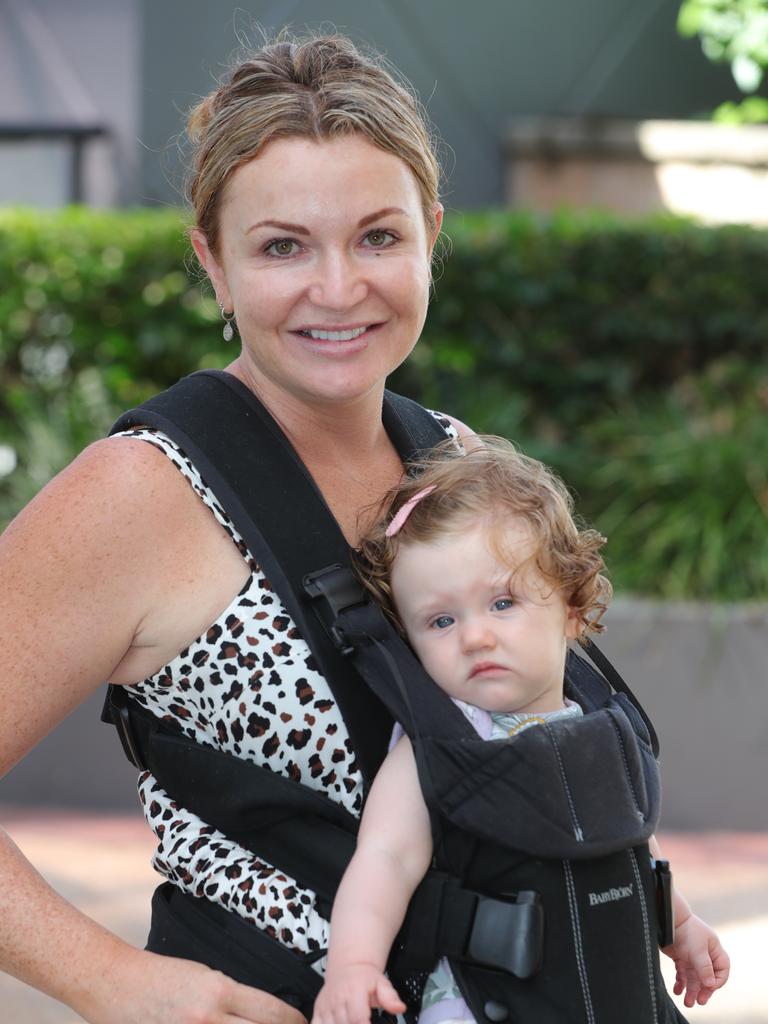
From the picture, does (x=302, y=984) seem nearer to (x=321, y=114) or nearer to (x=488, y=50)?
(x=321, y=114)

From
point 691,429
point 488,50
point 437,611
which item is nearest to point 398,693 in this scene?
point 437,611

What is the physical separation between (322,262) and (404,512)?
1.29 ft

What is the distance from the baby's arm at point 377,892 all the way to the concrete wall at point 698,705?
4.29 meters

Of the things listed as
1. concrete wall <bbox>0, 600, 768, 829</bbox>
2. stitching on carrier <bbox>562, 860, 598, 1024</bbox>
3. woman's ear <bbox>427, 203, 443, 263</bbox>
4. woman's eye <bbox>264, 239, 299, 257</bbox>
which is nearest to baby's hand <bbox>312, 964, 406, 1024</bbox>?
stitching on carrier <bbox>562, 860, 598, 1024</bbox>

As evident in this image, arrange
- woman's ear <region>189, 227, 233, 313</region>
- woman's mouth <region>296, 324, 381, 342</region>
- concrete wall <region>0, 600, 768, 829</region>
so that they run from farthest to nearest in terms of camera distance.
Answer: concrete wall <region>0, 600, 768, 829</region>, woman's ear <region>189, 227, 233, 313</region>, woman's mouth <region>296, 324, 381, 342</region>

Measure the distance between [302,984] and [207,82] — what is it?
25.9ft

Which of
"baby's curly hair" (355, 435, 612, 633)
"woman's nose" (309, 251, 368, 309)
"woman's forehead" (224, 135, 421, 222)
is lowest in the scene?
"baby's curly hair" (355, 435, 612, 633)

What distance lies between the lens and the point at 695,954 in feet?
7.61

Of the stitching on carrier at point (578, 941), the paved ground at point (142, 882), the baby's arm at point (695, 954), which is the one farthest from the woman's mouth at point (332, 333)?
the paved ground at point (142, 882)

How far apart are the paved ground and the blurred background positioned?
17 millimetres

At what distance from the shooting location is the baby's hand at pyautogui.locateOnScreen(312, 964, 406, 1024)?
5.92 feet

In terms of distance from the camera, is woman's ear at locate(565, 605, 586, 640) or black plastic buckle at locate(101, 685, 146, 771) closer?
black plastic buckle at locate(101, 685, 146, 771)

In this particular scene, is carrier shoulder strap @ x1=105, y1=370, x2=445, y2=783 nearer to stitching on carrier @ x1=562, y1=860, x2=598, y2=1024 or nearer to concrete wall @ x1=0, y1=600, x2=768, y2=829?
stitching on carrier @ x1=562, y1=860, x2=598, y2=1024

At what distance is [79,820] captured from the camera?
6172mm
